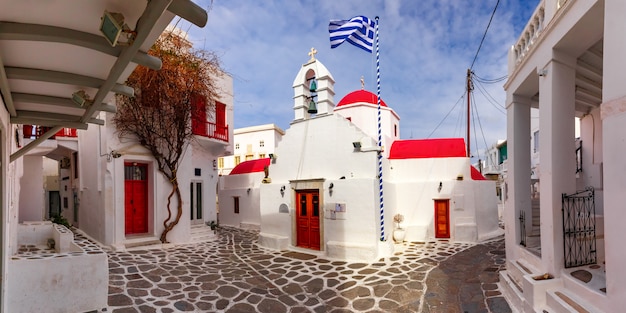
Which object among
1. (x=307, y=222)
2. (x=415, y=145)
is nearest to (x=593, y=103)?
(x=415, y=145)

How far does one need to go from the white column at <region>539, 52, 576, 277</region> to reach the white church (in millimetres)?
5466

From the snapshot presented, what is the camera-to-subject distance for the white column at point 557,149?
A: 521cm

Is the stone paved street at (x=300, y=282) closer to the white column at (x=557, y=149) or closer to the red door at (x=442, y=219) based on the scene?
the white column at (x=557, y=149)

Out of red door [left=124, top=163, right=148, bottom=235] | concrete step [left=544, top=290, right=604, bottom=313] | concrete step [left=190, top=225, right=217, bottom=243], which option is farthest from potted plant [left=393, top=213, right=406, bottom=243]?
red door [left=124, top=163, right=148, bottom=235]

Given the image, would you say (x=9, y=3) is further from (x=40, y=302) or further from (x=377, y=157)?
(x=377, y=157)

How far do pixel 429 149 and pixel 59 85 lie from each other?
42.7ft

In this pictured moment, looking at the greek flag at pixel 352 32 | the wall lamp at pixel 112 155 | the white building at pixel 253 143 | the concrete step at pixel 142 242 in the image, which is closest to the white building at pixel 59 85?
the concrete step at pixel 142 242

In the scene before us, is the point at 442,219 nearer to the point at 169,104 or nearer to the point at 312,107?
the point at 312,107

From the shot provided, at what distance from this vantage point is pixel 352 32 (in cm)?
1044

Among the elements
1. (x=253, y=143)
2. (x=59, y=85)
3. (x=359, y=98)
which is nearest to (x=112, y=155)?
(x=59, y=85)

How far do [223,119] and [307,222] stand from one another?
6.49 m

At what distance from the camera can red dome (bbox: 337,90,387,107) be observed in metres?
16.3

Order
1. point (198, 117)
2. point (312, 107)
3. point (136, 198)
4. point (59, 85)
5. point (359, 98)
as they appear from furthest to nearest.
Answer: point (359, 98)
point (198, 117)
point (312, 107)
point (136, 198)
point (59, 85)

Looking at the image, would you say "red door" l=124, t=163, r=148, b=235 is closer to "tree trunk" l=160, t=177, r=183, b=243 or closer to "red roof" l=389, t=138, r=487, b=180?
"tree trunk" l=160, t=177, r=183, b=243
